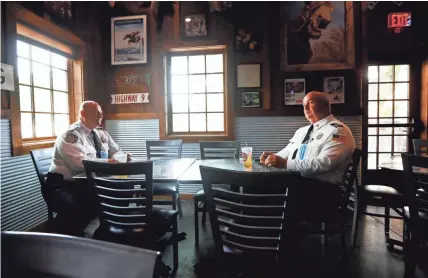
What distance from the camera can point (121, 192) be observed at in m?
1.61

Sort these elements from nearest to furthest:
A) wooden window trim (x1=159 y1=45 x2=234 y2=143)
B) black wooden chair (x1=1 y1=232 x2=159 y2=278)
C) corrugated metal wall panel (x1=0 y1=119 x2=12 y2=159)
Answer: black wooden chair (x1=1 y1=232 x2=159 y2=278), corrugated metal wall panel (x1=0 y1=119 x2=12 y2=159), wooden window trim (x1=159 y1=45 x2=234 y2=143)

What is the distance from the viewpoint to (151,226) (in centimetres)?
166

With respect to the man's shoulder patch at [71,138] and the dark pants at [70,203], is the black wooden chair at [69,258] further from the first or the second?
the man's shoulder patch at [71,138]

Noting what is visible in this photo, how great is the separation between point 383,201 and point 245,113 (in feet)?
6.63

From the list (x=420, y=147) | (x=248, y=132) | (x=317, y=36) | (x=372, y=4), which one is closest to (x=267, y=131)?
(x=248, y=132)

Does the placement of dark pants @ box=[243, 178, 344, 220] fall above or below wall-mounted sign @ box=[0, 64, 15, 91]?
below

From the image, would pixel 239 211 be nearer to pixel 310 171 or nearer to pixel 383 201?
pixel 310 171

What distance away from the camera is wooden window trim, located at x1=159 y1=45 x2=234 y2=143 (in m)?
3.86

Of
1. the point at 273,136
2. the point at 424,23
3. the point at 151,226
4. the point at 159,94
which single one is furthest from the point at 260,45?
the point at 151,226

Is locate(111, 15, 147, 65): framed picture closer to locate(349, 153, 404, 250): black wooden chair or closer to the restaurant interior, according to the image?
the restaurant interior

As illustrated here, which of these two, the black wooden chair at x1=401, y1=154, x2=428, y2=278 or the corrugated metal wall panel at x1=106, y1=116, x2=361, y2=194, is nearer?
the black wooden chair at x1=401, y1=154, x2=428, y2=278

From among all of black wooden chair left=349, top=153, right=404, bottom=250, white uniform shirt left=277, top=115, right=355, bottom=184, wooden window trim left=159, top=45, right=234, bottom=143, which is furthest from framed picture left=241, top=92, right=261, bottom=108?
black wooden chair left=349, top=153, right=404, bottom=250

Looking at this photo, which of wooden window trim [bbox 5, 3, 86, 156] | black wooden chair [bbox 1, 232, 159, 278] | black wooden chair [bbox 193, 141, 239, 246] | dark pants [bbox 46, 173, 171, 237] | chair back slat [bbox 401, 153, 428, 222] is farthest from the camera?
black wooden chair [bbox 193, 141, 239, 246]

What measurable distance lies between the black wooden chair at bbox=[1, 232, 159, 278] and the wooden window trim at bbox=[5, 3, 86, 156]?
7.64 ft
